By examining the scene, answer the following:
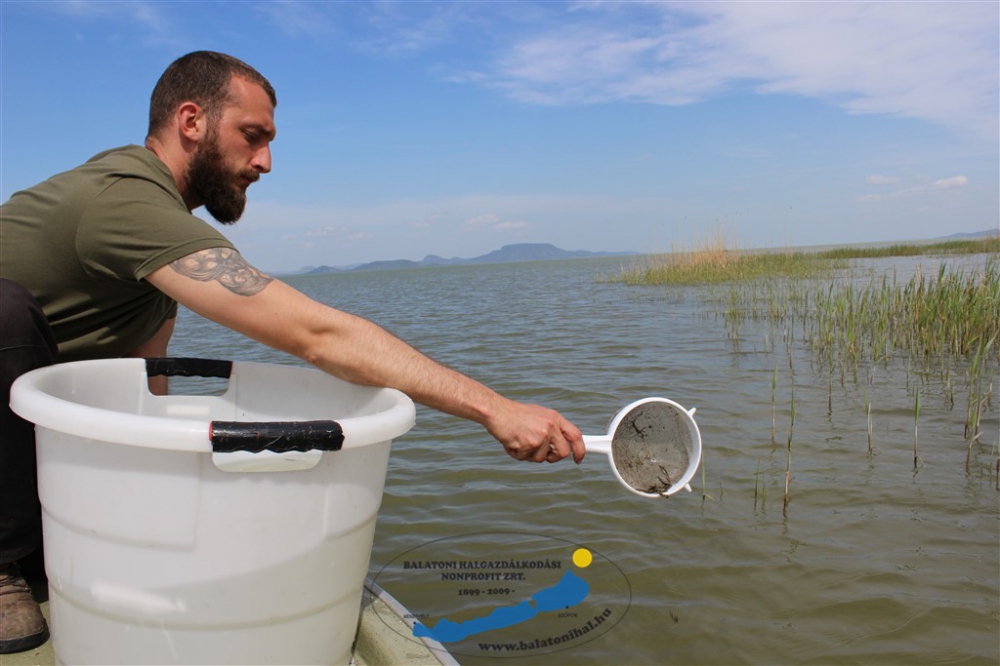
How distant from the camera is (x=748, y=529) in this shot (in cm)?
313

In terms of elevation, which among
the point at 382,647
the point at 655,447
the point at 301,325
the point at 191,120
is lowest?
the point at 382,647

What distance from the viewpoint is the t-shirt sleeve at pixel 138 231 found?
5.25 feet

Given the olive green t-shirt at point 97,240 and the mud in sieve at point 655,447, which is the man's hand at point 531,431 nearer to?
the mud in sieve at point 655,447

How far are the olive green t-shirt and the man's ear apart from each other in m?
0.14

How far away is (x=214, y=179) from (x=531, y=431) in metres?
1.28

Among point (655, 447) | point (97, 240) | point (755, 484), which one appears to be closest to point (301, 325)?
point (97, 240)

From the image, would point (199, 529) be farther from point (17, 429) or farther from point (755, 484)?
point (755, 484)

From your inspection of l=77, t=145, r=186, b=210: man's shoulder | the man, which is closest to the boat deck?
the man

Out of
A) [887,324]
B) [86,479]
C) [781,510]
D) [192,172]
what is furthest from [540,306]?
[86,479]

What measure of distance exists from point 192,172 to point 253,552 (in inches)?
53.6

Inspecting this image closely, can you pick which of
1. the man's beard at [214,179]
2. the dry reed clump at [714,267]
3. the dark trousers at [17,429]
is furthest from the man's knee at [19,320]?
the dry reed clump at [714,267]

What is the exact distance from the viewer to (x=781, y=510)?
10.8 feet

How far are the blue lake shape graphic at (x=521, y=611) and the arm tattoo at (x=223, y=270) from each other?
4.32 ft

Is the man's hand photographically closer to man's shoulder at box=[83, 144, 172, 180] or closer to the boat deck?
the boat deck
